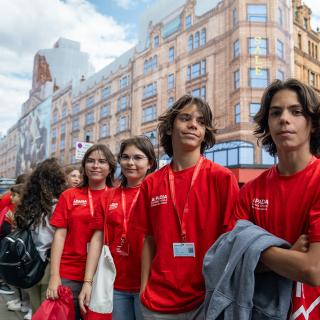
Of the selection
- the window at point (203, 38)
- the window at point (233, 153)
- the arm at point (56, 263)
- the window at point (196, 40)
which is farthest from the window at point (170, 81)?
the arm at point (56, 263)

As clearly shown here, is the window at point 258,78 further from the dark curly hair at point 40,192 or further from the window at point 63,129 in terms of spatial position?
the window at point 63,129

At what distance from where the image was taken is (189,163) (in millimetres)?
2127

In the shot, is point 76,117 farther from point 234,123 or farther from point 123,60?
point 234,123

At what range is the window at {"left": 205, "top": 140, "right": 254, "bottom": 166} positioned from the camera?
21.7 metres

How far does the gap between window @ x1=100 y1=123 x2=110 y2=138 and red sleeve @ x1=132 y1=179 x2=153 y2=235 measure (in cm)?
3147

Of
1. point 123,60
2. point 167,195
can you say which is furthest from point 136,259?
point 123,60

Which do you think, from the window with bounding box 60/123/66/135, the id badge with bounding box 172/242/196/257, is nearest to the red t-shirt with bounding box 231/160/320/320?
the id badge with bounding box 172/242/196/257

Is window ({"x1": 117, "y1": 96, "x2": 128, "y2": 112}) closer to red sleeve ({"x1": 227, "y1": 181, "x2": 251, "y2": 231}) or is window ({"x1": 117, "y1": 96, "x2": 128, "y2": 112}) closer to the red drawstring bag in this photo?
the red drawstring bag

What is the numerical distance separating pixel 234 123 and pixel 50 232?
67.4 feet

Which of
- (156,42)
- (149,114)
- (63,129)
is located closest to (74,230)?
(149,114)

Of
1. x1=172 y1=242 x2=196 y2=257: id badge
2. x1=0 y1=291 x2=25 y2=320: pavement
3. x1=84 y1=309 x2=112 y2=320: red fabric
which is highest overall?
x1=172 y1=242 x2=196 y2=257: id badge

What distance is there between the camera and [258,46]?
929 inches

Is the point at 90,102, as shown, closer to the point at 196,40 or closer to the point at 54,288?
the point at 196,40

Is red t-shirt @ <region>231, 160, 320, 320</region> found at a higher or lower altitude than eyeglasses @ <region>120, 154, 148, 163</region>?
lower
